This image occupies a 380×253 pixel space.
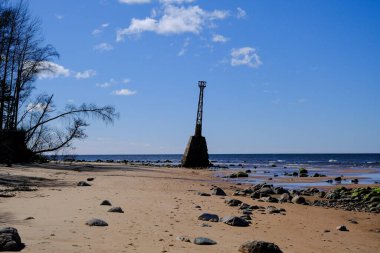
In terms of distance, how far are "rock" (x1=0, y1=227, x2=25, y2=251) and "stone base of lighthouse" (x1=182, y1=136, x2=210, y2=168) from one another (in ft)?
126

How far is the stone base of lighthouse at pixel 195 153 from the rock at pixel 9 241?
3834 centimetres

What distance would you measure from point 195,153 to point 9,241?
3900cm

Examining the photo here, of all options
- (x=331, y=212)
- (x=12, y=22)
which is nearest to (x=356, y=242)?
(x=331, y=212)

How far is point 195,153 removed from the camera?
43375mm

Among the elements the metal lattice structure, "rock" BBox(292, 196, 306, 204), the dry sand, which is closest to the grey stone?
the dry sand

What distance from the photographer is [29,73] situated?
2553cm

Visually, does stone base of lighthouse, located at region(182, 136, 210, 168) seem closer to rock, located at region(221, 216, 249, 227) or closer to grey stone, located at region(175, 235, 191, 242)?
rock, located at region(221, 216, 249, 227)

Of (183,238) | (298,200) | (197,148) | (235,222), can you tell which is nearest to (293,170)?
(197,148)

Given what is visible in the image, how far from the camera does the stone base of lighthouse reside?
43125 mm

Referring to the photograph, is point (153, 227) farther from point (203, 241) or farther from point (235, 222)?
point (235, 222)

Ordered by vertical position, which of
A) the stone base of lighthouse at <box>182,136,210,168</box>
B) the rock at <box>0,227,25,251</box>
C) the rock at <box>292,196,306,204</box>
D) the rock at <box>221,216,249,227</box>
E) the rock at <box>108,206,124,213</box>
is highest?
the stone base of lighthouse at <box>182,136,210,168</box>

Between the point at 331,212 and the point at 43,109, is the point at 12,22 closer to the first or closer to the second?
the point at 43,109

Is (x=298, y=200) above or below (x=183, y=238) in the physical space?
below

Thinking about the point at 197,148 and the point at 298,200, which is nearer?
the point at 298,200
